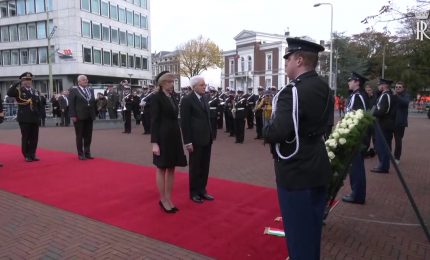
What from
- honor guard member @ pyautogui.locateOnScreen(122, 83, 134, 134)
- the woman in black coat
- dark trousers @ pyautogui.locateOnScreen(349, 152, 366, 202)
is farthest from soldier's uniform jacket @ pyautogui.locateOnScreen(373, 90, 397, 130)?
honor guard member @ pyautogui.locateOnScreen(122, 83, 134, 134)

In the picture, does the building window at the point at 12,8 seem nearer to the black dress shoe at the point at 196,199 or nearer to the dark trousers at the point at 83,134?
the dark trousers at the point at 83,134

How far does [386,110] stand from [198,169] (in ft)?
15.0

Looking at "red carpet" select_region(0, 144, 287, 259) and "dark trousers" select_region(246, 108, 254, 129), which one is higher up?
"dark trousers" select_region(246, 108, 254, 129)

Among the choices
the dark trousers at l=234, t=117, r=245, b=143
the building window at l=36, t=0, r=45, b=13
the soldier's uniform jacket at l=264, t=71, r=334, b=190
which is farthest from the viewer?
the building window at l=36, t=0, r=45, b=13

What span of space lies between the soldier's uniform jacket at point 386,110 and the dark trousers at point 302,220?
5.96 m

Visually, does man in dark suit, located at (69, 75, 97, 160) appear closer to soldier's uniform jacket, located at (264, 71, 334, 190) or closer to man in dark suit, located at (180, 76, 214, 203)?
man in dark suit, located at (180, 76, 214, 203)

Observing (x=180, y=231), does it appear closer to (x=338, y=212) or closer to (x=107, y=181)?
(x=338, y=212)

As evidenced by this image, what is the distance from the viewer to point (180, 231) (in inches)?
186

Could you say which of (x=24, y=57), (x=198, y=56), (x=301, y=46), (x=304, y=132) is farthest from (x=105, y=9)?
(x=304, y=132)

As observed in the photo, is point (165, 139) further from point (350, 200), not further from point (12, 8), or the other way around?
point (12, 8)

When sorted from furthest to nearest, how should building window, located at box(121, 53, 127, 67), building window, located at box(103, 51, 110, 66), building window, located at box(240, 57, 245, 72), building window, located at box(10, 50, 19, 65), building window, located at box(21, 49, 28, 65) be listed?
building window, located at box(240, 57, 245, 72) → building window, located at box(121, 53, 127, 67) → building window, located at box(103, 51, 110, 66) → building window, located at box(10, 50, 19, 65) → building window, located at box(21, 49, 28, 65)

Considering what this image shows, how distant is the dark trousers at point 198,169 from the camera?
5.98 m

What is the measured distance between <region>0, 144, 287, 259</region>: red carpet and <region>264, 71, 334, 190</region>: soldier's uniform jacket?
1.52 metres

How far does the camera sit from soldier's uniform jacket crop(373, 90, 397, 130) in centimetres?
820
